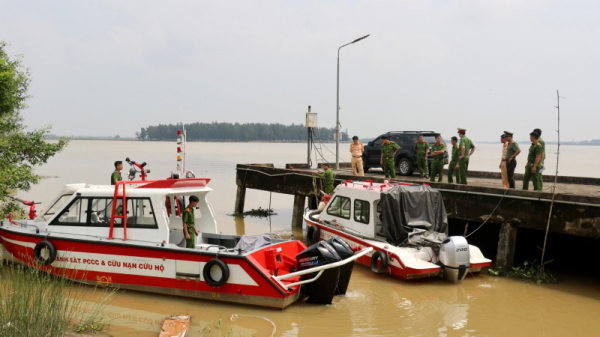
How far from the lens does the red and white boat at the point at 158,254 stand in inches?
352

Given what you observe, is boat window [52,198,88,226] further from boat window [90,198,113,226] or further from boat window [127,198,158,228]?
boat window [127,198,158,228]

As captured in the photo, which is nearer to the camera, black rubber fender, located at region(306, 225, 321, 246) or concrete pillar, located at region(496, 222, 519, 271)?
concrete pillar, located at region(496, 222, 519, 271)

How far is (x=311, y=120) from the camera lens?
21.3m

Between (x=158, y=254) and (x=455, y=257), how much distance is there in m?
5.95

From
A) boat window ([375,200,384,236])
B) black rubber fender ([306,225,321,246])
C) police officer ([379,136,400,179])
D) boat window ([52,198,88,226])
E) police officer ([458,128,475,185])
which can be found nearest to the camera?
boat window ([52,198,88,226])

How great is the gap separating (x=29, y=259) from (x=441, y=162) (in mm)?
A: 11871

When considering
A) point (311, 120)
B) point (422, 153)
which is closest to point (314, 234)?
point (422, 153)

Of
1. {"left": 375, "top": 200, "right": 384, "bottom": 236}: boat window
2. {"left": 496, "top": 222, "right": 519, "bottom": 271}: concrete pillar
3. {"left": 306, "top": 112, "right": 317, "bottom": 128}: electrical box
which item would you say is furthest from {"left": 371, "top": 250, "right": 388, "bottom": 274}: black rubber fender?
{"left": 306, "top": 112, "right": 317, "bottom": 128}: electrical box

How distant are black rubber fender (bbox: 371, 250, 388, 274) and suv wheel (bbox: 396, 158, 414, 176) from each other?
9.69m

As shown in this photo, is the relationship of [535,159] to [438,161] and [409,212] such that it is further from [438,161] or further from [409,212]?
[438,161]

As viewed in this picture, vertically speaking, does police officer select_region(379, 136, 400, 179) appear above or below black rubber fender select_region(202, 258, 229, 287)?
above

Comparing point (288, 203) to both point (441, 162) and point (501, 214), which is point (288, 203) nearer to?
point (441, 162)

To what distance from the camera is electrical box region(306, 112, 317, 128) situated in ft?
69.5

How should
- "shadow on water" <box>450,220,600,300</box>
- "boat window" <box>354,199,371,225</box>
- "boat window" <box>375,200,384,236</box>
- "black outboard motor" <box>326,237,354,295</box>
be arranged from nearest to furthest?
"black outboard motor" <box>326,237,354,295</box>
"shadow on water" <box>450,220,600,300</box>
"boat window" <box>375,200,384,236</box>
"boat window" <box>354,199,371,225</box>
